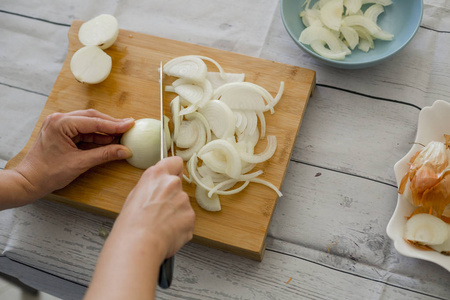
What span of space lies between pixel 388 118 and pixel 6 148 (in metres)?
1.31

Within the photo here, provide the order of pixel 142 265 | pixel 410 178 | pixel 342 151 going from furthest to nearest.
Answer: pixel 342 151
pixel 410 178
pixel 142 265

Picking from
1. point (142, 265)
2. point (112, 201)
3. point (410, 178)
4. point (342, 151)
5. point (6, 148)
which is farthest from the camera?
point (6, 148)

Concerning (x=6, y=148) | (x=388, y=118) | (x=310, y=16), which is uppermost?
(x=310, y=16)

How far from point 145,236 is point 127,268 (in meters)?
0.08

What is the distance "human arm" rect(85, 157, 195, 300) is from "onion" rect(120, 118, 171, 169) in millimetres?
236

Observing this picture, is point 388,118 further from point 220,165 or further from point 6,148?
point 6,148

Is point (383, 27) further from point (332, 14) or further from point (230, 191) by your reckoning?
point (230, 191)

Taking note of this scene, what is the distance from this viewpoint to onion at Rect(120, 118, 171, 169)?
4.33ft

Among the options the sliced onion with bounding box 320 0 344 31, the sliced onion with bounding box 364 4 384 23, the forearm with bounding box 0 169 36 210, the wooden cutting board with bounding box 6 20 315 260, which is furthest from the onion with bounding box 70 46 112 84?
the sliced onion with bounding box 364 4 384 23

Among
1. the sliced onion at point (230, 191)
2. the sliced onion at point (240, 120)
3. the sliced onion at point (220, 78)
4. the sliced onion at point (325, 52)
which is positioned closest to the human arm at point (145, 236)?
the sliced onion at point (230, 191)

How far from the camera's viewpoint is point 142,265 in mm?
897

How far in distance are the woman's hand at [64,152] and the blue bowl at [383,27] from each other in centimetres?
64

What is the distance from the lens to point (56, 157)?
4.30 ft

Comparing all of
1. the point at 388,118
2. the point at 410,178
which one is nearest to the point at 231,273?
the point at 410,178
